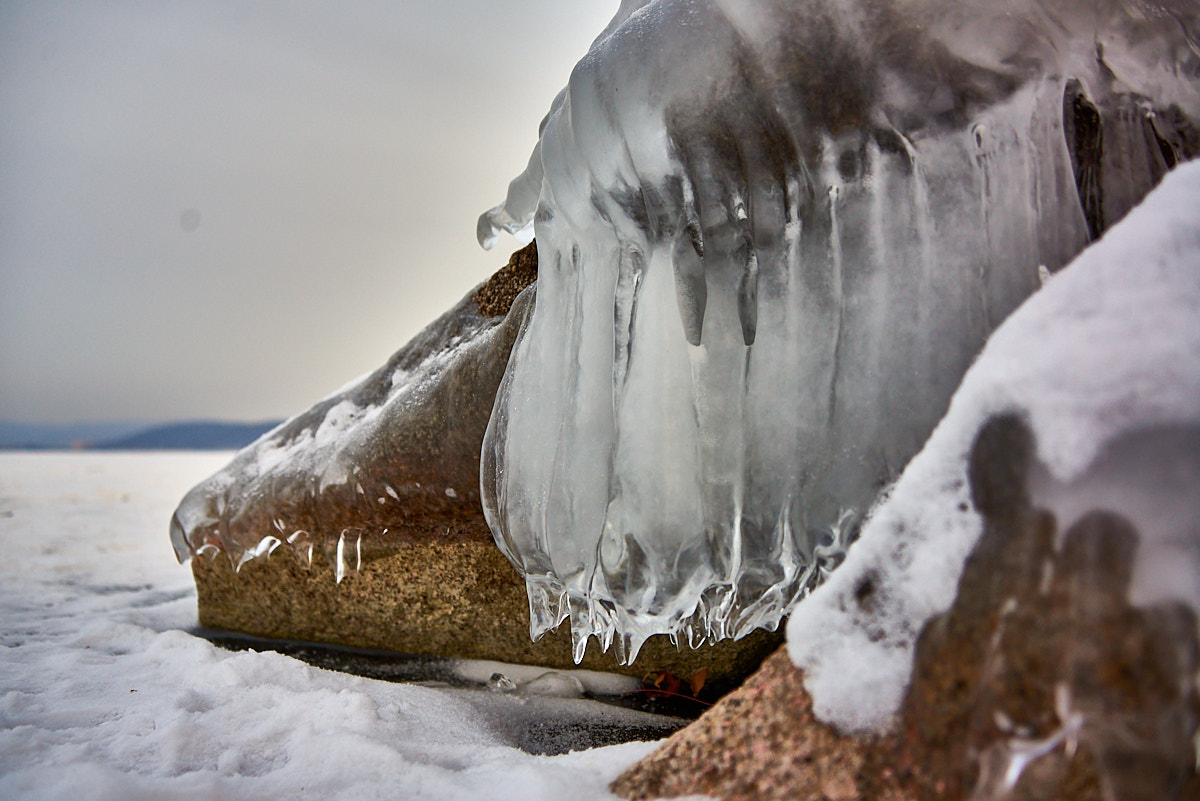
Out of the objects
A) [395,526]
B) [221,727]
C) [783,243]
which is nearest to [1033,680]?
[783,243]

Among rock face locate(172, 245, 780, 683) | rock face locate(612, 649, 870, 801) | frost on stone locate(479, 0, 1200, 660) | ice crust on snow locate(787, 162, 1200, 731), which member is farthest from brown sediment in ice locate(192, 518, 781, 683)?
ice crust on snow locate(787, 162, 1200, 731)

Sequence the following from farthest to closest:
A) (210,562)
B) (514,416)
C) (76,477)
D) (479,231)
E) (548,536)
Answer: (76,477) < (210,562) < (479,231) < (514,416) < (548,536)

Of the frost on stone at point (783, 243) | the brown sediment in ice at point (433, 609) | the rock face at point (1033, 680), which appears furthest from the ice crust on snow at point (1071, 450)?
the brown sediment in ice at point (433, 609)

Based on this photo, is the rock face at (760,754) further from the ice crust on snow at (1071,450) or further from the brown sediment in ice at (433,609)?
the brown sediment in ice at (433,609)

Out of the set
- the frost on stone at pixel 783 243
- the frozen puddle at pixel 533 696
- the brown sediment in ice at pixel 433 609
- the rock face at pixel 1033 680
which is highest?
the frost on stone at pixel 783 243

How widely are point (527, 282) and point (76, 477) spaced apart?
30.5 feet

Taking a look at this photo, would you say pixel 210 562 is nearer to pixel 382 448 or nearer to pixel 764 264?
pixel 382 448

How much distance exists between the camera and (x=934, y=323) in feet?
3.64

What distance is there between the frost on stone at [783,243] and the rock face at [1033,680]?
1.28 ft

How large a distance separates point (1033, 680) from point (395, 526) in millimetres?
1708

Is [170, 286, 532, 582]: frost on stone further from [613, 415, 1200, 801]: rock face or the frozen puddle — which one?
[613, 415, 1200, 801]: rock face

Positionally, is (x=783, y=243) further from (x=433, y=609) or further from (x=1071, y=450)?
(x=433, y=609)

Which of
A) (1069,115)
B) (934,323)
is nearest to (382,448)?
(934,323)

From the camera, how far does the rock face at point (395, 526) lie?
6.36 feet
